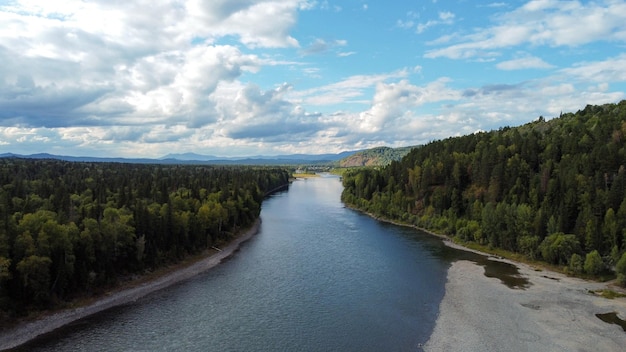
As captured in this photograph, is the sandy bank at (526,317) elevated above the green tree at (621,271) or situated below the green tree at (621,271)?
below

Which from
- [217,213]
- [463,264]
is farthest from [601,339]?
[217,213]

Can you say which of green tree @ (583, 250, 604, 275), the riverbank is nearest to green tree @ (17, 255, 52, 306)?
the riverbank

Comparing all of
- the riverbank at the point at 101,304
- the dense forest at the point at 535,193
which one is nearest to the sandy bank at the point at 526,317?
the dense forest at the point at 535,193

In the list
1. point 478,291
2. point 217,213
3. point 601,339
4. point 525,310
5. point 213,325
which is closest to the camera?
point 601,339

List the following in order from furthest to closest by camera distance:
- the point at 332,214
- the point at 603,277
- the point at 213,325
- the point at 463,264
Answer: the point at 332,214
the point at 463,264
the point at 603,277
the point at 213,325

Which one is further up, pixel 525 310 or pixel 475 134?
pixel 475 134

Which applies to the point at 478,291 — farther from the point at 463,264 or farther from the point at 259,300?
the point at 259,300

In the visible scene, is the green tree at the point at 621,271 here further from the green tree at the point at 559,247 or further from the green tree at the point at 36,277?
the green tree at the point at 36,277
